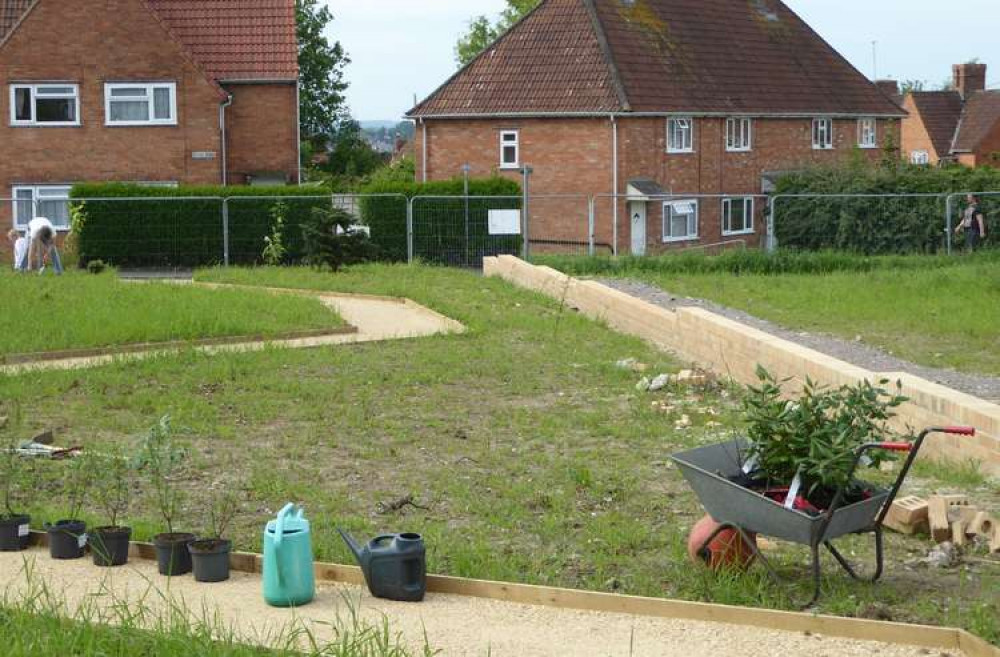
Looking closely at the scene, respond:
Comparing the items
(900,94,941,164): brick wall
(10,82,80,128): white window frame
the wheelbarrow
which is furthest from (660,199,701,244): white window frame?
the wheelbarrow

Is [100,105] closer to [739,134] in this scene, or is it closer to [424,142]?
[424,142]

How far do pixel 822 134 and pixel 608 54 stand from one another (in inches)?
427

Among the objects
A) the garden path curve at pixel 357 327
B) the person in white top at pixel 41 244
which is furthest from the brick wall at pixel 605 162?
the garden path curve at pixel 357 327

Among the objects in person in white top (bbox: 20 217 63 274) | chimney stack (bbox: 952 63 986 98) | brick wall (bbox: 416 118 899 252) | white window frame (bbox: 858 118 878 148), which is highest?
chimney stack (bbox: 952 63 986 98)

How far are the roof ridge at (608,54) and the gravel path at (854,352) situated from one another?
2099 centimetres

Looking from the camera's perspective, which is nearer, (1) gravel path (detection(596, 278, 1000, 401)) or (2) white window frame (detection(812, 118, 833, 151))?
(1) gravel path (detection(596, 278, 1000, 401))

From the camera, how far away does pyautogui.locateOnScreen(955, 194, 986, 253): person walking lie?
3531 centimetres

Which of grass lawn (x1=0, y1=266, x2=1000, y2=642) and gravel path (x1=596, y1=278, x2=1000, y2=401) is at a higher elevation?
gravel path (x1=596, y1=278, x2=1000, y2=401)

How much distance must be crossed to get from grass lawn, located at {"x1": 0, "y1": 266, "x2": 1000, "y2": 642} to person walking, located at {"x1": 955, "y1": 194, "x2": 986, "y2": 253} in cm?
1728

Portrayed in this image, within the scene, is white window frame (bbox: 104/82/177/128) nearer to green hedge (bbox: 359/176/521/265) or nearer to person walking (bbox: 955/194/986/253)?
green hedge (bbox: 359/176/521/265)

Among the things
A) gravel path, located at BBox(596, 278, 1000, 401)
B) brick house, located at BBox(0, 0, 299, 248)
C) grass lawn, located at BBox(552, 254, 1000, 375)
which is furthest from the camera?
brick house, located at BBox(0, 0, 299, 248)

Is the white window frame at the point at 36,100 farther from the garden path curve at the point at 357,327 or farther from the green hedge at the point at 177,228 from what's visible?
the garden path curve at the point at 357,327

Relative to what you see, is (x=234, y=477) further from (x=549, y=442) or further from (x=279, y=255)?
(x=279, y=255)

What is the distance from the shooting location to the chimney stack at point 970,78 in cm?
8356
